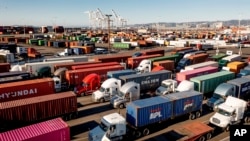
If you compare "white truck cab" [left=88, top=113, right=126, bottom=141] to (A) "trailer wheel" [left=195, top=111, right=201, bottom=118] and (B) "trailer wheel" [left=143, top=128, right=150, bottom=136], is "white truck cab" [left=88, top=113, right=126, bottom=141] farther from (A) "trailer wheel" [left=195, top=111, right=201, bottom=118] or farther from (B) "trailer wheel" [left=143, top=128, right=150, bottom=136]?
(A) "trailer wheel" [left=195, top=111, right=201, bottom=118]

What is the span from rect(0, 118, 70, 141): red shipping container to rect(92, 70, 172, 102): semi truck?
49.1 feet

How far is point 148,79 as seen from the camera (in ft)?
124

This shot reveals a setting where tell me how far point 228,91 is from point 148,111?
41.7ft

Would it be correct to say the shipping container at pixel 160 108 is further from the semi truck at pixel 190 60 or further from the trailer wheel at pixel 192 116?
the semi truck at pixel 190 60

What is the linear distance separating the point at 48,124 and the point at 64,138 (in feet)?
6.77

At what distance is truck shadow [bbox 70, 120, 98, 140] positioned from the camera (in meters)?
25.7

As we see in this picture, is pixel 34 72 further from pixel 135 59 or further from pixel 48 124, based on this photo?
pixel 48 124

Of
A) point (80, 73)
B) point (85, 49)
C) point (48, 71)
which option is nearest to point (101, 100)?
point (80, 73)

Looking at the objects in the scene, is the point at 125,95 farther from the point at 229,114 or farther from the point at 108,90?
the point at 229,114

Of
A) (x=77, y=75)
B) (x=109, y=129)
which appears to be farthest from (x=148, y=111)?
(x=77, y=75)

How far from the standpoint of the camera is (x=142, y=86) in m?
37.3

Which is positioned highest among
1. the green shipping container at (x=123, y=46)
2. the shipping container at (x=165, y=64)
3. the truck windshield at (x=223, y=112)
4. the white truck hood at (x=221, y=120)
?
the green shipping container at (x=123, y=46)

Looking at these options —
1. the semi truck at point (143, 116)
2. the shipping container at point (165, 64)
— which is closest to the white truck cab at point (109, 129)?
the semi truck at point (143, 116)

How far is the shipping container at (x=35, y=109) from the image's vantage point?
965 inches
